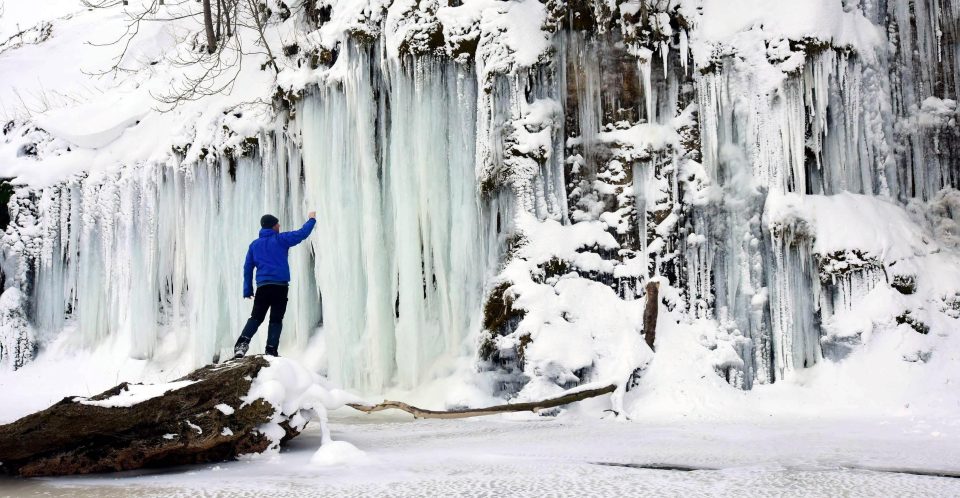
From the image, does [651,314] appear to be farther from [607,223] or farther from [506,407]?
[506,407]

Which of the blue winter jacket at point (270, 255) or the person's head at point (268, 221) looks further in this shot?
the person's head at point (268, 221)

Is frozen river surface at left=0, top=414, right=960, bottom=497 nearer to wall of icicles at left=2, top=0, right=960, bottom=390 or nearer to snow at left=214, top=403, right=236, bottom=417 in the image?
snow at left=214, top=403, right=236, bottom=417

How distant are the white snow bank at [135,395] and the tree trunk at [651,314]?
3.78m

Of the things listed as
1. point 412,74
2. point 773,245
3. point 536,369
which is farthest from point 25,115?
point 773,245

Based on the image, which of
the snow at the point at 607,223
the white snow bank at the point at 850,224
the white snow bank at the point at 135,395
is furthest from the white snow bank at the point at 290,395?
the white snow bank at the point at 850,224

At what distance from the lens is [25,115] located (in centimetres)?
1167

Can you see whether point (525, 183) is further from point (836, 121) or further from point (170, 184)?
point (170, 184)

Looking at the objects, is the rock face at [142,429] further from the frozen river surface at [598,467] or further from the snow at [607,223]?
the snow at [607,223]

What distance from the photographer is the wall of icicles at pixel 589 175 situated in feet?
22.1

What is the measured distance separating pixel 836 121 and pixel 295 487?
18.3 ft

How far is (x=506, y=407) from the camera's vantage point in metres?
5.57

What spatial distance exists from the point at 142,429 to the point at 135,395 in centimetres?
16

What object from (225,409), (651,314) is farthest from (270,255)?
(651,314)

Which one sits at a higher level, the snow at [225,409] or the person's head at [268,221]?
the person's head at [268,221]
